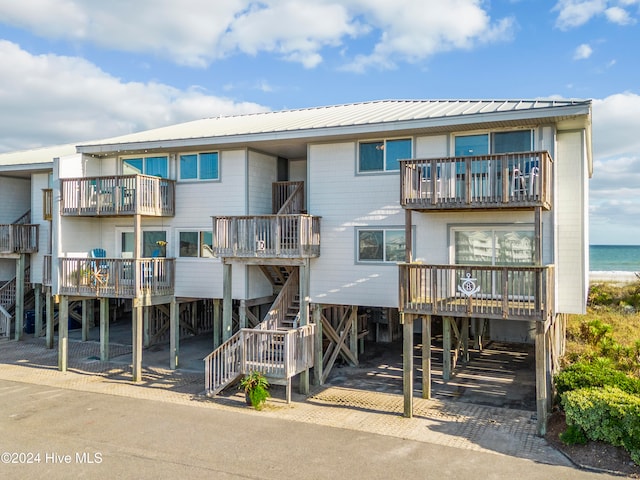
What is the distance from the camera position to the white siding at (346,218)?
1497 centimetres

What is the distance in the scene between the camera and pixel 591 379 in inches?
465

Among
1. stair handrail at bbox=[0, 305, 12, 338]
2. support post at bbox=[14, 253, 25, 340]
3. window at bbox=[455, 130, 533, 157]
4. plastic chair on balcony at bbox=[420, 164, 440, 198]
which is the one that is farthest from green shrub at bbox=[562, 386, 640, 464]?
stair handrail at bbox=[0, 305, 12, 338]

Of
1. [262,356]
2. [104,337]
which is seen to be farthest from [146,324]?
[262,356]

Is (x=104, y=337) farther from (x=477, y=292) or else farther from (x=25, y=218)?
(x=477, y=292)

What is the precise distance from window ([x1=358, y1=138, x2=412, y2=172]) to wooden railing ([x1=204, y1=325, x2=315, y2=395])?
5197mm

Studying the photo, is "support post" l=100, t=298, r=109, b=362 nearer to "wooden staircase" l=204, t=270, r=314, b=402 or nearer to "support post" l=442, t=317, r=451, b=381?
"wooden staircase" l=204, t=270, r=314, b=402

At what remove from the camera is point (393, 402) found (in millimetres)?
14094

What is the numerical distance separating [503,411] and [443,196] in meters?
5.80

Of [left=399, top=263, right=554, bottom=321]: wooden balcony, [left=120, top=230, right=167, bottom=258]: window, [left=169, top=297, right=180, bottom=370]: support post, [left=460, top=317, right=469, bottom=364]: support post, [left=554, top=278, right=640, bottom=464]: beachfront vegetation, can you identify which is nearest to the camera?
[left=554, top=278, right=640, bottom=464]: beachfront vegetation

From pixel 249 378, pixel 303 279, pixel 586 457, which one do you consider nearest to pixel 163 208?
pixel 303 279

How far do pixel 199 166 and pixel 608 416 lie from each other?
1397 cm

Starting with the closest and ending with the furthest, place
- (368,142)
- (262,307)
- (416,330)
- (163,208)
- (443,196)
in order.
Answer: (443,196)
(368,142)
(163,208)
(262,307)
(416,330)

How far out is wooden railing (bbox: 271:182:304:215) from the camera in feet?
57.6

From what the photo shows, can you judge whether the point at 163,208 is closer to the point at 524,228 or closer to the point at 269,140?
the point at 269,140
